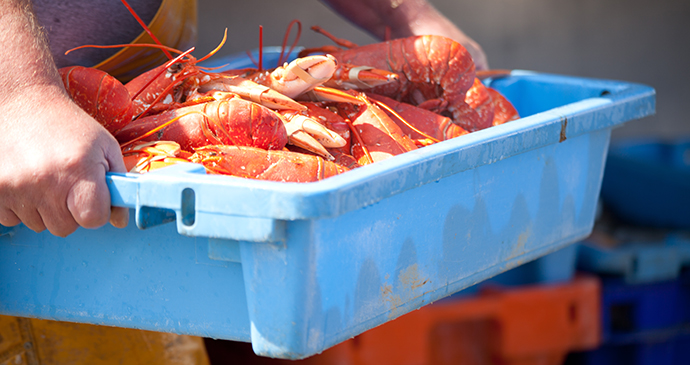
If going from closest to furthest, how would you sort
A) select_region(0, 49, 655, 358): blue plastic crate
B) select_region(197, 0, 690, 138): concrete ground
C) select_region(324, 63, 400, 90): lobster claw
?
select_region(0, 49, 655, 358): blue plastic crate < select_region(324, 63, 400, 90): lobster claw < select_region(197, 0, 690, 138): concrete ground

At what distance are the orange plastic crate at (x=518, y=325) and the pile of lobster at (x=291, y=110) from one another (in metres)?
0.63

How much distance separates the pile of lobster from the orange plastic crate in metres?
0.63

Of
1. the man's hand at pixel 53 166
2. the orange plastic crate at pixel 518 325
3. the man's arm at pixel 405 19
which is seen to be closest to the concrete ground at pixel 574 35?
the man's arm at pixel 405 19

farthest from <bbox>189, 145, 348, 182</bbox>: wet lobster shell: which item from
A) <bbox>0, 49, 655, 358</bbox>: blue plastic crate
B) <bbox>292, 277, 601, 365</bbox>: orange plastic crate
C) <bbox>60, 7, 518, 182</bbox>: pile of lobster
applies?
<bbox>292, 277, 601, 365</bbox>: orange plastic crate

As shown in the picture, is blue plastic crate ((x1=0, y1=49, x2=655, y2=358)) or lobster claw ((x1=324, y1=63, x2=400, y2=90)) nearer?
blue plastic crate ((x1=0, y1=49, x2=655, y2=358))

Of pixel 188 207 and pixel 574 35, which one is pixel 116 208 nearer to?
pixel 188 207

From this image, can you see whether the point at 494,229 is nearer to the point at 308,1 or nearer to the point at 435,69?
the point at 435,69

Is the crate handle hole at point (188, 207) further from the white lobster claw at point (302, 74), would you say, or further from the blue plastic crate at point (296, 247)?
the white lobster claw at point (302, 74)

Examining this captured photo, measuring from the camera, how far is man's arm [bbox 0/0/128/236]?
1.82 ft

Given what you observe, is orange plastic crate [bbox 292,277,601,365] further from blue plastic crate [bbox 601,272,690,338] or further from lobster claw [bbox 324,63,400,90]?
lobster claw [bbox 324,63,400,90]

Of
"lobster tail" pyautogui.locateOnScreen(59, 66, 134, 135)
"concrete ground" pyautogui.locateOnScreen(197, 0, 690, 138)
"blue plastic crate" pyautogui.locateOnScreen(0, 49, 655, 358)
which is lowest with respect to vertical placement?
"concrete ground" pyautogui.locateOnScreen(197, 0, 690, 138)

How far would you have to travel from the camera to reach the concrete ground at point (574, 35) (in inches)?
103

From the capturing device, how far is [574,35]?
9.49ft

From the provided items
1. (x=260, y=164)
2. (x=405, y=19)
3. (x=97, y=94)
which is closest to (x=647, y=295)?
(x=405, y=19)
